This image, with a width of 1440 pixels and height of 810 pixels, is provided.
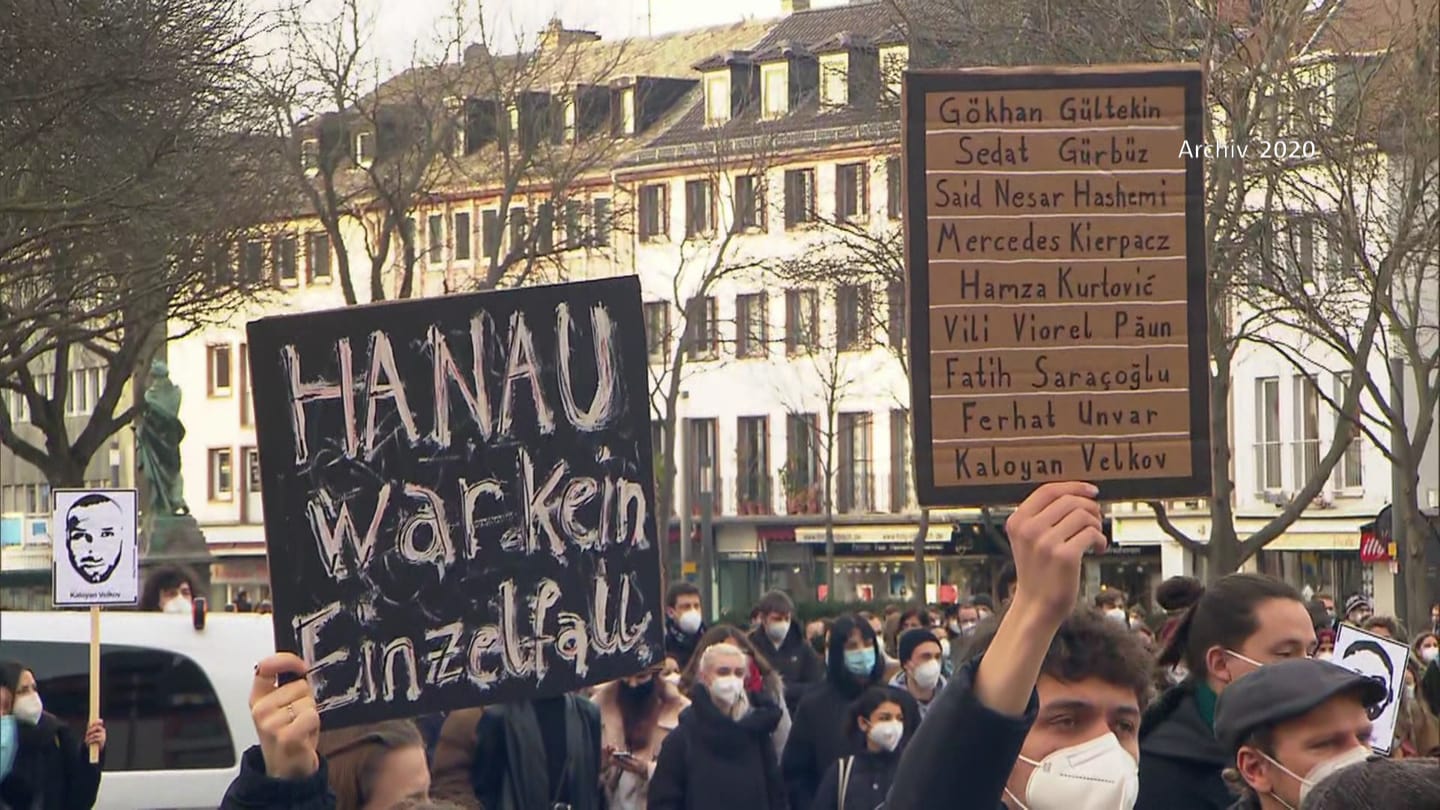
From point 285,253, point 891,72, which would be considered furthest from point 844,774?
point 285,253

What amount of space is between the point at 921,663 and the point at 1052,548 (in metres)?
9.10

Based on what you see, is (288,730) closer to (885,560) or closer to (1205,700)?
(1205,700)

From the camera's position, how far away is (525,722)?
883 centimetres

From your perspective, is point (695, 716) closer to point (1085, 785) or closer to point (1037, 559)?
point (1085, 785)

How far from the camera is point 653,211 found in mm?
68500

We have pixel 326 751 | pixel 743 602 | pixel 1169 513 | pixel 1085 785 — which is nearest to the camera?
pixel 1085 785

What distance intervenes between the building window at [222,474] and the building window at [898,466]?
23783mm

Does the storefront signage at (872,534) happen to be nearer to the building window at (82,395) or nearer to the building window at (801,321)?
the building window at (801,321)

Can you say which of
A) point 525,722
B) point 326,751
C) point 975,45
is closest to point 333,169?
point 975,45

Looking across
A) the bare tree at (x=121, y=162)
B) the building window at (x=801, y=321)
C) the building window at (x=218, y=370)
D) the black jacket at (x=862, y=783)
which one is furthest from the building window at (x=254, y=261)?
the building window at (x=218, y=370)

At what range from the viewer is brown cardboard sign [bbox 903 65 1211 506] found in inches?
192

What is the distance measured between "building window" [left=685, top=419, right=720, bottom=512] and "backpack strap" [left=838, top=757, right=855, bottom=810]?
194 feet

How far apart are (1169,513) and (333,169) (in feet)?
88.9

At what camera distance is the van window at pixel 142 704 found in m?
11.6
